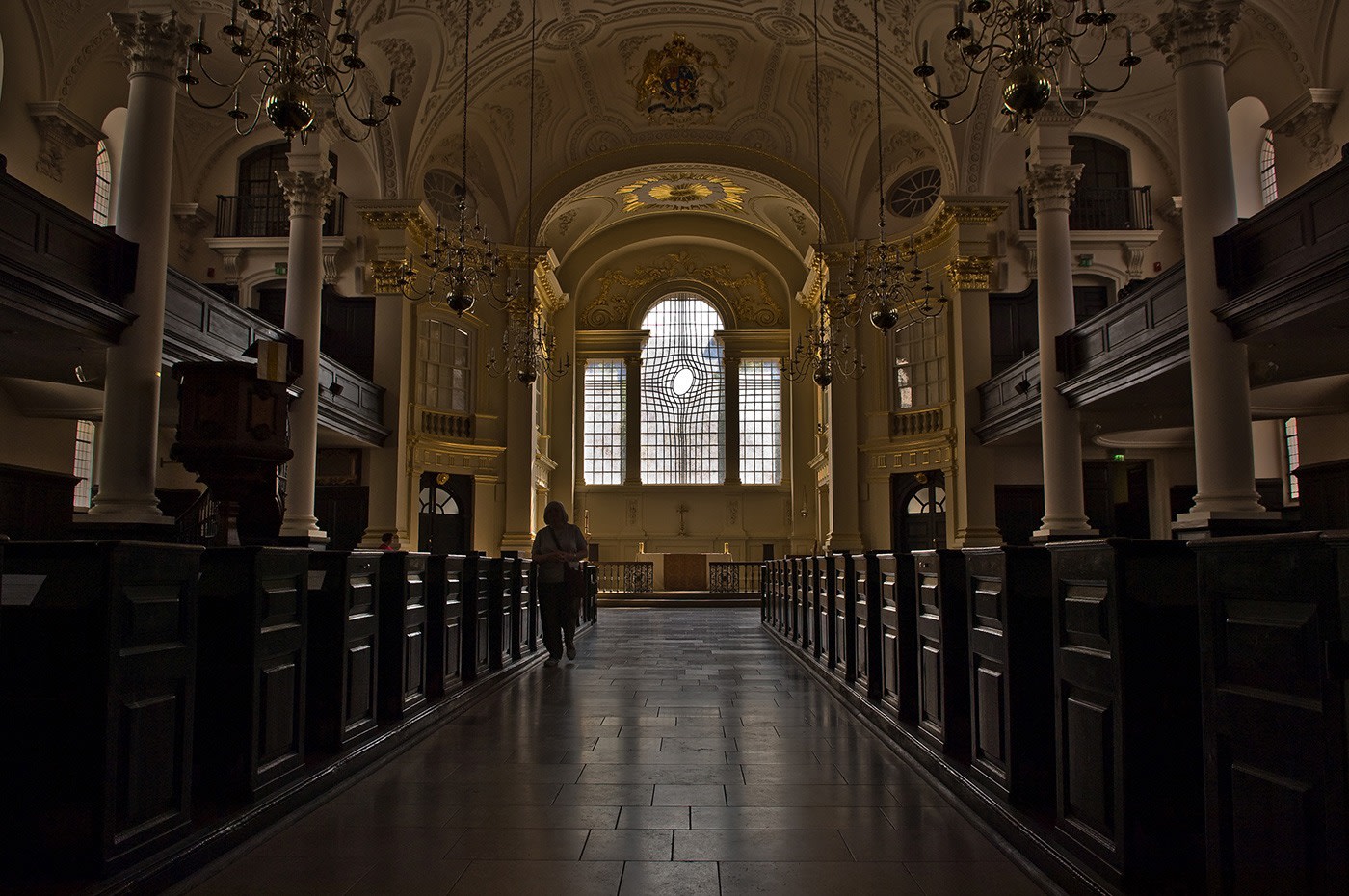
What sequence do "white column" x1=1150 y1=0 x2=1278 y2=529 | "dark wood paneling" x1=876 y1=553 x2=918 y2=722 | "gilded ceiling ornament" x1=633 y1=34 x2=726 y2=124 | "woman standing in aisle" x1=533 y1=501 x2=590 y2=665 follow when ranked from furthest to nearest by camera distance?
1. "gilded ceiling ornament" x1=633 y1=34 x2=726 y2=124
2. "woman standing in aisle" x1=533 y1=501 x2=590 y2=665
3. "white column" x1=1150 y1=0 x2=1278 y2=529
4. "dark wood paneling" x1=876 y1=553 x2=918 y2=722

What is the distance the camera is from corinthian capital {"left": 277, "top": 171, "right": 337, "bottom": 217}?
1318cm

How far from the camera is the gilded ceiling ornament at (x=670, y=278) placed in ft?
93.8

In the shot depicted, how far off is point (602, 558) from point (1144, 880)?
82.2 feet

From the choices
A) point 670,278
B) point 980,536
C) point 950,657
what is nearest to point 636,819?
point 950,657

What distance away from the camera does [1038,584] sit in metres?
3.87

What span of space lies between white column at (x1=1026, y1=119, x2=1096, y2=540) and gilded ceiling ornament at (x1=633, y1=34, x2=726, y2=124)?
8.71 meters

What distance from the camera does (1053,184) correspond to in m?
13.0

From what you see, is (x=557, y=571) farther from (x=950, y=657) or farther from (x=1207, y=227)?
(x=1207, y=227)

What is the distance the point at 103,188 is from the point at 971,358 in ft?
Answer: 49.5

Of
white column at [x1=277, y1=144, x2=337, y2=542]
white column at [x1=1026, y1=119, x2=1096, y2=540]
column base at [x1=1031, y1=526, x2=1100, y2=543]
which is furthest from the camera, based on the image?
white column at [x1=277, y1=144, x2=337, y2=542]

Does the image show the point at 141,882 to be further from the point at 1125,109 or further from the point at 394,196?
the point at 1125,109

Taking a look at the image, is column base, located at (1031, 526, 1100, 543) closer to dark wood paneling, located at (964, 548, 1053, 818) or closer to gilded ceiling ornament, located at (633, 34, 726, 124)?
dark wood paneling, located at (964, 548, 1053, 818)

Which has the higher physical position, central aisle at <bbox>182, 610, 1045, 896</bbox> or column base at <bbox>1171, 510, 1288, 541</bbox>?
column base at <bbox>1171, 510, 1288, 541</bbox>

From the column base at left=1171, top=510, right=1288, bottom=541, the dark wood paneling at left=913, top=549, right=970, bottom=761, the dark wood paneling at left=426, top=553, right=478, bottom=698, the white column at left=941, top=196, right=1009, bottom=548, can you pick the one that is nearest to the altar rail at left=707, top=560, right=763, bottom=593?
the white column at left=941, top=196, right=1009, bottom=548
